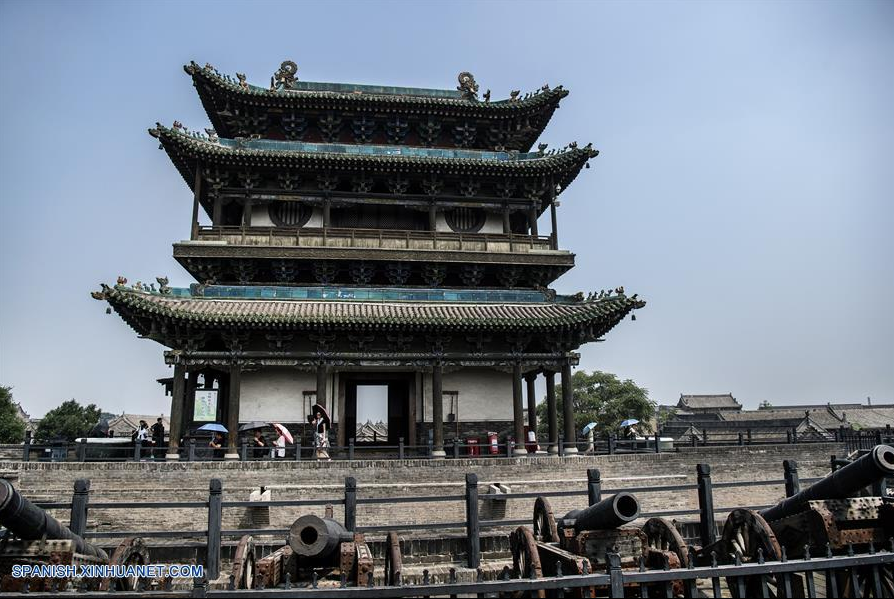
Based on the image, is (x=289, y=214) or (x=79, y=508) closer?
(x=79, y=508)

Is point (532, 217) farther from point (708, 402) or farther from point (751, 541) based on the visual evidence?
point (708, 402)

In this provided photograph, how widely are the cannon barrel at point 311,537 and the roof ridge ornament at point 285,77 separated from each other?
18.8m

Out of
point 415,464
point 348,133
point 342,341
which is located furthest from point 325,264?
point 415,464

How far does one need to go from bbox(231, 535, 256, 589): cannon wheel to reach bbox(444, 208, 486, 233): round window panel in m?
15.9

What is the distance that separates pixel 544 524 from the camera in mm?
9680

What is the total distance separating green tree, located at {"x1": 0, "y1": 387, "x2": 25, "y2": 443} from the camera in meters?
50.2

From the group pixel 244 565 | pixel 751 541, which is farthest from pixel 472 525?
pixel 751 541

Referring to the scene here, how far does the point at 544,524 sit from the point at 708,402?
8395cm

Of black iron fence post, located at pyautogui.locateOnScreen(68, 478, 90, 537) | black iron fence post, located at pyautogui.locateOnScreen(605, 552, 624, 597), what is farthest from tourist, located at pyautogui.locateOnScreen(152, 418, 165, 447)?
black iron fence post, located at pyautogui.locateOnScreen(605, 552, 624, 597)

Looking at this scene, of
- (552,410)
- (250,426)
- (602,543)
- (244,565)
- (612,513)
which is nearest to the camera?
(244,565)

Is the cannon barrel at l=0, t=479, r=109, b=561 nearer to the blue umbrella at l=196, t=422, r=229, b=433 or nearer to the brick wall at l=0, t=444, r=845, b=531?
the brick wall at l=0, t=444, r=845, b=531

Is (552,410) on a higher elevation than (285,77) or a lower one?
lower

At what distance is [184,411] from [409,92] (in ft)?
44.9

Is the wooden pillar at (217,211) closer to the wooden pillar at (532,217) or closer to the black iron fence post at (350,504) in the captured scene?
the wooden pillar at (532,217)
